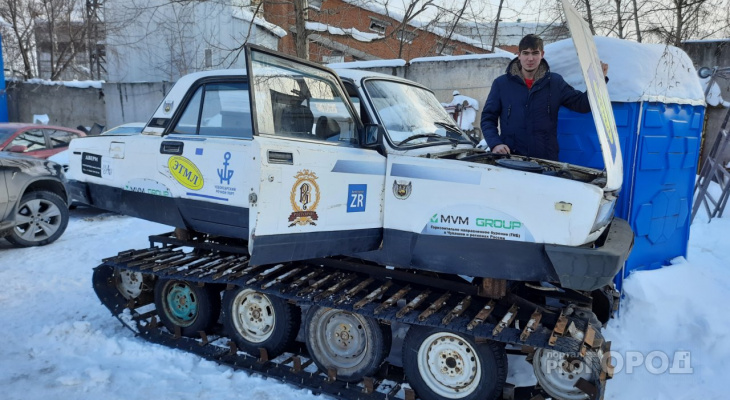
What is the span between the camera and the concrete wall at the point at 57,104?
18125 millimetres

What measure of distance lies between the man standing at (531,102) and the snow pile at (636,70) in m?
0.65

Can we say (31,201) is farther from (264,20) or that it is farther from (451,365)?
(264,20)

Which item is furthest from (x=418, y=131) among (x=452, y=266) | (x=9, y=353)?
(x=9, y=353)

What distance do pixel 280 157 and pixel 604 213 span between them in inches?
83.5

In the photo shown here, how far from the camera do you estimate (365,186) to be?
11.4ft

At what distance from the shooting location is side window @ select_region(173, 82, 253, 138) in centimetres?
418

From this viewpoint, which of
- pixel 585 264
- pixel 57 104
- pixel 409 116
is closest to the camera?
pixel 585 264

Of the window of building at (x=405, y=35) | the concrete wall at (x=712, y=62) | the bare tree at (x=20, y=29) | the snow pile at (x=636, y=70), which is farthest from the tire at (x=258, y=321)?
the bare tree at (x=20, y=29)

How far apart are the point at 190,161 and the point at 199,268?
36.1 inches

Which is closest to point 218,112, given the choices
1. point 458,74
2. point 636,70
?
point 636,70

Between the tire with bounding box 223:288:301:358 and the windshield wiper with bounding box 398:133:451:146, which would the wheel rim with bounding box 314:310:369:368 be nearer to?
the tire with bounding box 223:288:301:358

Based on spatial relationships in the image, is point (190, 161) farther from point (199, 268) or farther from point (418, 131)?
point (418, 131)

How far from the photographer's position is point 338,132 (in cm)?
366

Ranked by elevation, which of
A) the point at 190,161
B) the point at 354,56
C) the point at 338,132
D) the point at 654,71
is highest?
the point at 354,56
